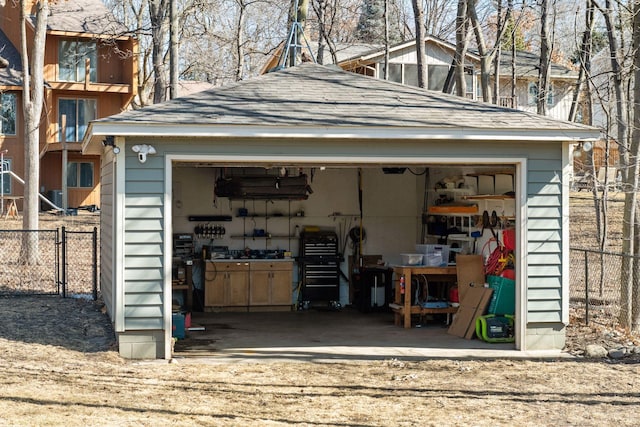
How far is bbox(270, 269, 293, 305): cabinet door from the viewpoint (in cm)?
1367

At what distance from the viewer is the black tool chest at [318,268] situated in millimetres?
14094

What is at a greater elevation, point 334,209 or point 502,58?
point 502,58

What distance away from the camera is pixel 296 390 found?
7.71 metres

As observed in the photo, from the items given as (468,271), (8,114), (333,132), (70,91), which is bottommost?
(468,271)

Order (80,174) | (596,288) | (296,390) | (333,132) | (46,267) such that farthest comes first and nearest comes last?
(80,174) < (596,288) < (46,267) < (333,132) < (296,390)

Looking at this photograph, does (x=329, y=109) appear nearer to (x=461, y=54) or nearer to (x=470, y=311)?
(x=470, y=311)

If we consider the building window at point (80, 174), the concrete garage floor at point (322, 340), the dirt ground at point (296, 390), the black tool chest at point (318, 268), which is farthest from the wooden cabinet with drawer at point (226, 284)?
the building window at point (80, 174)

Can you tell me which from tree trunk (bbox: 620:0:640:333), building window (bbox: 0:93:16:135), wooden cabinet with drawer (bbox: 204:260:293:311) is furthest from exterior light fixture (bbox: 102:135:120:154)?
building window (bbox: 0:93:16:135)

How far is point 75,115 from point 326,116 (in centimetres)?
2006

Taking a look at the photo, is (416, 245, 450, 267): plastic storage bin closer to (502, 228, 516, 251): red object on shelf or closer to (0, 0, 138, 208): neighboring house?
(502, 228, 516, 251): red object on shelf

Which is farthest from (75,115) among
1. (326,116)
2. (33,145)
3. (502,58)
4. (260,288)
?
(326,116)

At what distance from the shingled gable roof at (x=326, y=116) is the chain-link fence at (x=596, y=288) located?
86.3 inches

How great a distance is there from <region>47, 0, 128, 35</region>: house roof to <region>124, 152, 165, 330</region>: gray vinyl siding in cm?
1884

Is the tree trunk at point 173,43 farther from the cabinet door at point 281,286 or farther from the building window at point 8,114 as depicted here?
the building window at point 8,114
